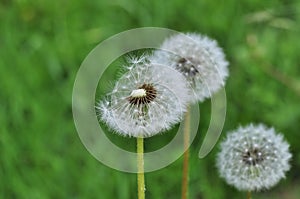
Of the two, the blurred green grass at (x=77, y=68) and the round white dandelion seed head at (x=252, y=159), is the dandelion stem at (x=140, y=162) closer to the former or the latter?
the round white dandelion seed head at (x=252, y=159)

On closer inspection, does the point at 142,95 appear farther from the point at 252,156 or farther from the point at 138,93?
the point at 252,156

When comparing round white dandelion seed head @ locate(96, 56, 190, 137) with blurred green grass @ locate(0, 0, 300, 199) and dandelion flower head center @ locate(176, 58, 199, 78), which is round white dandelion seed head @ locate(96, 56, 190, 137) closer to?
dandelion flower head center @ locate(176, 58, 199, 78)

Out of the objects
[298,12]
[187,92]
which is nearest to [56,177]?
[187,92]

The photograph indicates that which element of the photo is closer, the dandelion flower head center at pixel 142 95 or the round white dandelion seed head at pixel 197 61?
the dandelion flower head center at pixel 142 95

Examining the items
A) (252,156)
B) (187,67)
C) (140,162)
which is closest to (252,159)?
(252,156)

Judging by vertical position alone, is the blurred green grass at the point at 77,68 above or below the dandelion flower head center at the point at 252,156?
above

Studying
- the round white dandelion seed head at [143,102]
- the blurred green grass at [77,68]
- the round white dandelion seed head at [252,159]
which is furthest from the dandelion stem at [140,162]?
the blurred green grass at [77,68]

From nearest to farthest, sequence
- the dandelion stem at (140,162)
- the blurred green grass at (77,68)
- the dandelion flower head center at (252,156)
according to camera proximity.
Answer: the dandelion stem at (140,162) → the dandelion flower head center at (252,156) → the blurred green grass at (77,68)

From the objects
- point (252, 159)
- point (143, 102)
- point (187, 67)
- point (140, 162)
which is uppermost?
point (187, 67)
